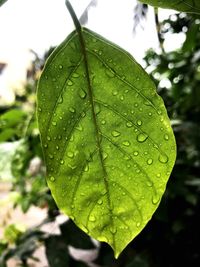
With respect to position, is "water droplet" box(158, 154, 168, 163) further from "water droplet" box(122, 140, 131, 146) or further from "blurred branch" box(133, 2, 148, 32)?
"blurred branch" box(133, 2, 148, 32)

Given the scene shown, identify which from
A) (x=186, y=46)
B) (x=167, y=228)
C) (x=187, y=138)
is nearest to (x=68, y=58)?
(x=186, y=46)

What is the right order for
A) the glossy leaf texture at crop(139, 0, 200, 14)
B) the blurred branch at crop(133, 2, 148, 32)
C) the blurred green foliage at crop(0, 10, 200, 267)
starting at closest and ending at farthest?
the glossy leaf texture at crop(139, 0, 200, 14) < the blurred branch at crop(133, 2, 148, 32) < the blurred green foliage at crop(0, 10, 200, 267)

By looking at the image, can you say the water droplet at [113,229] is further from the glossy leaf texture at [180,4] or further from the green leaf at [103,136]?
the glossy leaf texture at [180,4]

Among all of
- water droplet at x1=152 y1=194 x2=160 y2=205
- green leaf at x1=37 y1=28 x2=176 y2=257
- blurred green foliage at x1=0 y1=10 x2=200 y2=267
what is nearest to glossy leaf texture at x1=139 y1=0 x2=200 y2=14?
green leaf at x1=37 y1=28 x2=176 y2=257

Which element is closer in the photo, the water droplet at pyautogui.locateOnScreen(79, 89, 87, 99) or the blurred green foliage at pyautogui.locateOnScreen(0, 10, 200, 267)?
the water droplet at pyautogui.locateOnScreen(79, 89, 87, 99)

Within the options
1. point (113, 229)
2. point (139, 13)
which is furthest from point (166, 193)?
point (113, 229)

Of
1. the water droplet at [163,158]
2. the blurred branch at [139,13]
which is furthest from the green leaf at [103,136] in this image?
the blurred branch at [139,13]

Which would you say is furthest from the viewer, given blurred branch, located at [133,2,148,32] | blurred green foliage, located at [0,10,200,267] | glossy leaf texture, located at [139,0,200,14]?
blurred green foliage, located at [0,10,200,267]

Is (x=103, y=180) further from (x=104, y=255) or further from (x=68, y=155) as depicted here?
(x=104, y=255)
